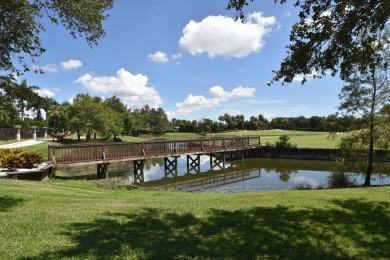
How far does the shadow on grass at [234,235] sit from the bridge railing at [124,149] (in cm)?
1426

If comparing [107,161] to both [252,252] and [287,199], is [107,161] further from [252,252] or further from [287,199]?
[252,252]

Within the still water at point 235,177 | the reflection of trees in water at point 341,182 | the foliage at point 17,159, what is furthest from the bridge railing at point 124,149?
the reflection of trees in water at point 341,182

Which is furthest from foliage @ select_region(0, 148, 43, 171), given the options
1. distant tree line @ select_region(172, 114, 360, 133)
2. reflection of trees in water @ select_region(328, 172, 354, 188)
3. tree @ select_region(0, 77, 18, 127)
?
distant tree line @ select_region(172, 114, 360, 133)

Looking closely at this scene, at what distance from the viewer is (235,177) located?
2675 centimetres

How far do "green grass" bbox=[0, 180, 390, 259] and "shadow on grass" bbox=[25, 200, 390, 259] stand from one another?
0.01m

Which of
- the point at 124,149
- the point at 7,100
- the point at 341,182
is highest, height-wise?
the point at 7,100

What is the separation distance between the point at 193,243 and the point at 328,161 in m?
34.4

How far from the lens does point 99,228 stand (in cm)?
612

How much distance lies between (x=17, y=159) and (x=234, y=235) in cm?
1321

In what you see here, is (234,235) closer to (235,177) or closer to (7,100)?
(7,100)

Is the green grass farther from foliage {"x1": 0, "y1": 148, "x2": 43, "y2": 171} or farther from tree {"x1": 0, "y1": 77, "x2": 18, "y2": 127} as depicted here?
foliage {"x1": 0, "y1": 148, "x2": 43, "y2": 171}

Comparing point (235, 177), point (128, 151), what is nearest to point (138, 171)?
point (128, 151)

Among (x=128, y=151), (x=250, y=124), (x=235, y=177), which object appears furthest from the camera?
(x=250, y=124)

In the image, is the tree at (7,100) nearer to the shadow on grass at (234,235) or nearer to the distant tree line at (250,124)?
the shadow on grass at (234,235)
